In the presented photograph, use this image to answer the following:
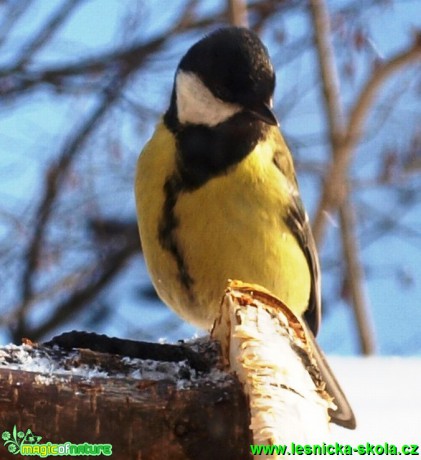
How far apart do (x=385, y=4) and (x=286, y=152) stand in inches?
83.1

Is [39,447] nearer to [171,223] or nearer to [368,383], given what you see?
[171,223]

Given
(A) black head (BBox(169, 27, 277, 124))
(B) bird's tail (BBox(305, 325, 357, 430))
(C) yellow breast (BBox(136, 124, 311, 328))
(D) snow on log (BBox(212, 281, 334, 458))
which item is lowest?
(D) snow on log (BBox(212, 281, 334, 458))

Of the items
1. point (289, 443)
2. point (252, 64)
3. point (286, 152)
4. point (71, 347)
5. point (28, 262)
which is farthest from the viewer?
point (28, 262)

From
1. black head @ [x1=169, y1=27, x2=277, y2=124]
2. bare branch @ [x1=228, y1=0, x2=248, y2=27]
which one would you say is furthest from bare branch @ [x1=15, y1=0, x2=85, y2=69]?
black head @ [x1=169, y1=27, x2=277, y2=124]

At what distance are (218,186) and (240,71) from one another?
0.22 metres

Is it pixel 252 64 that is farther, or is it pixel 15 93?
pixel 15 93

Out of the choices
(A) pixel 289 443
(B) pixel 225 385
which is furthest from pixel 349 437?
(A) pixel 289 443

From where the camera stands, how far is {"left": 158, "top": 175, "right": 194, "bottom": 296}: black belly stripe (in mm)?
1864

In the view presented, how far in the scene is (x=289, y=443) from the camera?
104cm

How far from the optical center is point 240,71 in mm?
1774

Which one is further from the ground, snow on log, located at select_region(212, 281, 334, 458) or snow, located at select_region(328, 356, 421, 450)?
snow, located at select_region(328, 356, 421, 450)

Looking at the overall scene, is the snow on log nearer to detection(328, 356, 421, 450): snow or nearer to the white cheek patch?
detection(328, 356, 421, 450): snow

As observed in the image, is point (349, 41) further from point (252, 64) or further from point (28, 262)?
point (252, 64)

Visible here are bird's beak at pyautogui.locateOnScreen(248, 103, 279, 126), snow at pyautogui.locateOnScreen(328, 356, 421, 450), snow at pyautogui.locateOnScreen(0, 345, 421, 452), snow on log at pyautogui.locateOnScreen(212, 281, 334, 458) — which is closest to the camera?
snow on log at pyautogui.locateOnScreen(212, 281, 334, 458)
